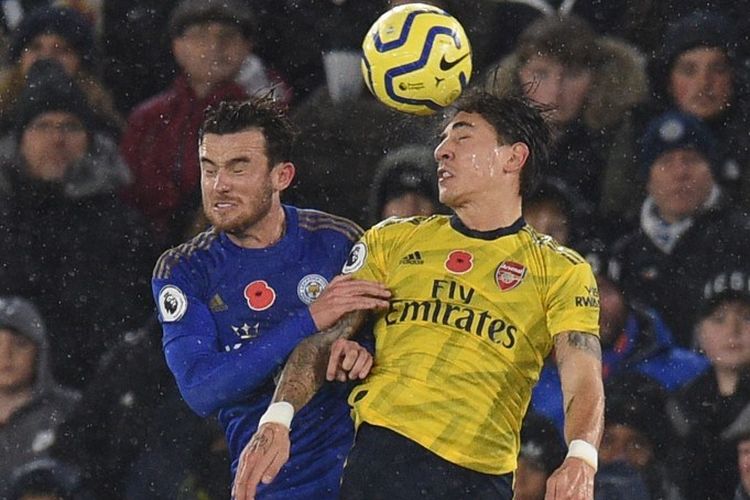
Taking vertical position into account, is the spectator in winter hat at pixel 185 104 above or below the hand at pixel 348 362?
above

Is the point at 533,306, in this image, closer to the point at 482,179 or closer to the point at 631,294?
the point at 482,179

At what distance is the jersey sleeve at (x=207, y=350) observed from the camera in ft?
14.6

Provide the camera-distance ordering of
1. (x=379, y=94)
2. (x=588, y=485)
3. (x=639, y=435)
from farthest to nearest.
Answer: (x=639, y=435) < (x=379, y=94) < (x=588, y=485)

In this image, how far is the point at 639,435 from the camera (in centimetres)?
617

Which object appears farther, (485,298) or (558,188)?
(558,188)

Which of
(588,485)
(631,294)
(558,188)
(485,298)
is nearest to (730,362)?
(631,294)

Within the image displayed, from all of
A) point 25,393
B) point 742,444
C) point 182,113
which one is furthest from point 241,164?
point 742,444

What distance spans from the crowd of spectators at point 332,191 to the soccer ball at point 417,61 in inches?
44.5

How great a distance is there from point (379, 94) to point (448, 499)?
1849mm

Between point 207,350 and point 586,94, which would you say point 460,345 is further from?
point 586,94

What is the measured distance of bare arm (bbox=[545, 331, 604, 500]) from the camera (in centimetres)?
364

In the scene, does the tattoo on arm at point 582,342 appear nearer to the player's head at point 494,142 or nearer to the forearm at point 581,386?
the forearm at point 581,386

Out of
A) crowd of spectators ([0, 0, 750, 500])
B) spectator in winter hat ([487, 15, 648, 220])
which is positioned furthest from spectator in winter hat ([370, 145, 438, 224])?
spectator in winter hat ([487, 15, 648, 220])

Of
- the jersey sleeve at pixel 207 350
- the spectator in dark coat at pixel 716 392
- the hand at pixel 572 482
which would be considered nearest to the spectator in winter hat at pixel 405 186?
the spectator in dark coat at pixel 716 392
